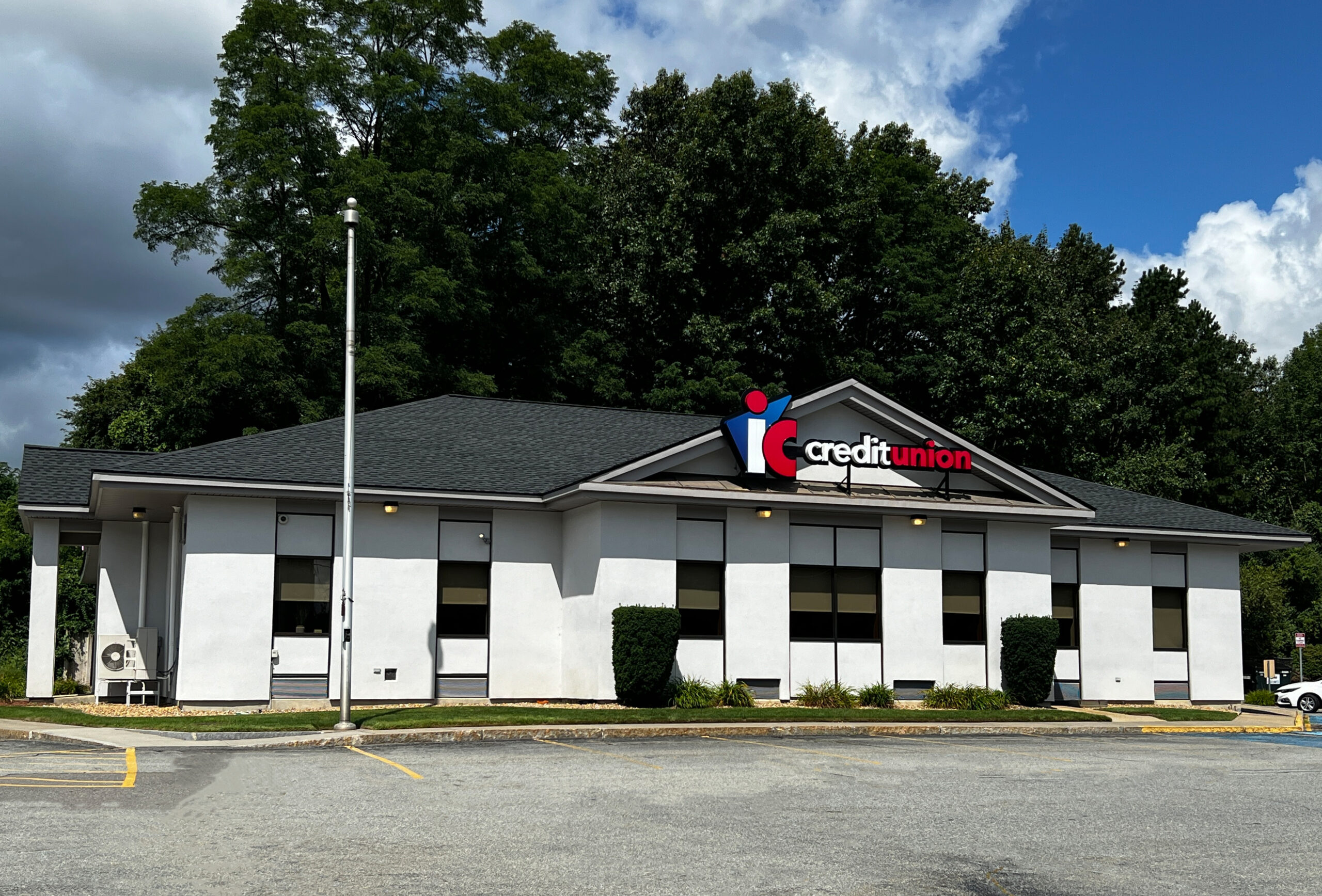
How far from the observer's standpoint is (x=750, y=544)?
26.7 metres

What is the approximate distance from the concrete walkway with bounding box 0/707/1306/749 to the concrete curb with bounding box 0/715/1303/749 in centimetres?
1

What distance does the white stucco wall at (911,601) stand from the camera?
27719 mm

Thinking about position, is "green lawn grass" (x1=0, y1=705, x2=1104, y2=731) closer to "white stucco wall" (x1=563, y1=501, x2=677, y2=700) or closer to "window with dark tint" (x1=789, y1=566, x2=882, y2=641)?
"white stucco wall" (x1=563, y1=501, x2=677, y2=700)

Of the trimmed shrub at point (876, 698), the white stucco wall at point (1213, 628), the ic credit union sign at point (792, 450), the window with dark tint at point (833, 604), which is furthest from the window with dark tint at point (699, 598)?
the white stucco wall at point (1213, 628)

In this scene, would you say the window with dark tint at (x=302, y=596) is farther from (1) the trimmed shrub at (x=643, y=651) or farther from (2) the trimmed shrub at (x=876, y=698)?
(2) the trimmed shrub at (x=876, y=698)

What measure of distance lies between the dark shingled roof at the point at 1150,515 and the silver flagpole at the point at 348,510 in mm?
16389

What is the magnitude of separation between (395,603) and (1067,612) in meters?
16.6

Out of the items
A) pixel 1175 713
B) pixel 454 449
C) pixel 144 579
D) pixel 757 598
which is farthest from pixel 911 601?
pixel 144 579

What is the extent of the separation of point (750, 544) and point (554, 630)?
4.67 meters

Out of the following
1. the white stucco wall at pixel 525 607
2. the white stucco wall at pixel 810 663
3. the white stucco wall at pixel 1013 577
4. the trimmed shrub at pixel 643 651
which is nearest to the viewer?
the trimmed shrub at pixel 643 651

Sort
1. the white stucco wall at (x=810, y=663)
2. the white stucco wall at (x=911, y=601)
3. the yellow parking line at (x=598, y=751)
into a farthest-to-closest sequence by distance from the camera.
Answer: the white stucco wall at (x=911, y=601) → the white stucco wall at (x=810, y=663) → the yellow parking line at (x=598, y=751)

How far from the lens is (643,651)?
24250 millimetres

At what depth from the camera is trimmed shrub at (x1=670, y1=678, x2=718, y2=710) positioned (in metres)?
25.0

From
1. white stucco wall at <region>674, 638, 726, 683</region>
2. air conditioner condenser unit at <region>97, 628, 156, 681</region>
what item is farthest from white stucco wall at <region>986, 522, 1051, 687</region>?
air conditioner condenser unit at <region>97, 628, 156, 681</region>
